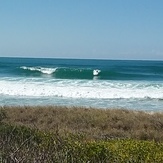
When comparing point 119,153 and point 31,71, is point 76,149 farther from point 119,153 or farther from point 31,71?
point 31,71

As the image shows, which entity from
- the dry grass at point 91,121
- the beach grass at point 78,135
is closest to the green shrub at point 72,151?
the beach grass at point 78,135

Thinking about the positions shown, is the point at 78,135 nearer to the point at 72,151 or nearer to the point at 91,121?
the point at 72,151

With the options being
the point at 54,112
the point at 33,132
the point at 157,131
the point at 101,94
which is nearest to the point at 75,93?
the point at 101,94

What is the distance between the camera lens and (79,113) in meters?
14.2

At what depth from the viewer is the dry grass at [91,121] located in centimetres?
1146

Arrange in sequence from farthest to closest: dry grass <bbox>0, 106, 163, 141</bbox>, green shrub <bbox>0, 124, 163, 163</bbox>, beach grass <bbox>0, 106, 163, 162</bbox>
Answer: dry grass <bbox>0, 106, 163, 141</bbox>
beach grass <bbox>0, 106, 163, 162</bbox>
green shrub <bbox>0, 124, 163, 163</bbox>

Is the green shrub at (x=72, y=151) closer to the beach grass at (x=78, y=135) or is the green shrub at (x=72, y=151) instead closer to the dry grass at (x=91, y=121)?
the beach grass at (x=78, y=135)

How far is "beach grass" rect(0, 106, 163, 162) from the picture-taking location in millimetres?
5387

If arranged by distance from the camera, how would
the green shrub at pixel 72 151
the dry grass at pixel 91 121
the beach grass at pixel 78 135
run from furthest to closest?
the dry grass at pixel 91 121, the beach grass at pixel 78 135, the green shrub at pixel 72 151

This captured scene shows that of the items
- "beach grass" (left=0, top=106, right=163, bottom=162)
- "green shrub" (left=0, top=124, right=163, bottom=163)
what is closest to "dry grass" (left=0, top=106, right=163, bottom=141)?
"beach grass" (left=0, top=106, right=163, bottom=162)

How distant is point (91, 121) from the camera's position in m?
13.0

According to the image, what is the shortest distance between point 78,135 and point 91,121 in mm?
4003

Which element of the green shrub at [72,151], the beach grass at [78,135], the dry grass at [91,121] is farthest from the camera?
the dry grass at [91,121]

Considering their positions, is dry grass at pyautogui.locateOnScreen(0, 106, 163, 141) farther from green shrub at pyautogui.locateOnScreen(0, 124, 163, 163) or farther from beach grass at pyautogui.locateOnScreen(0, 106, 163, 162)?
green shrub at pyautogui.locateOnScreen(0, 124, 163, 163)
